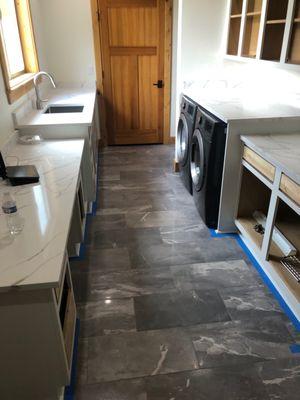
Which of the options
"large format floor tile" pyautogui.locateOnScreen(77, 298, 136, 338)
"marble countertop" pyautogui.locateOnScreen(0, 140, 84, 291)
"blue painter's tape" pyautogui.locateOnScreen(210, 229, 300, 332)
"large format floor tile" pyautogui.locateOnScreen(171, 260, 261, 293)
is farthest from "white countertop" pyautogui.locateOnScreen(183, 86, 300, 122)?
"large format floor tile" pyautogui.locateOnScreen(77, 298, 136, 338)

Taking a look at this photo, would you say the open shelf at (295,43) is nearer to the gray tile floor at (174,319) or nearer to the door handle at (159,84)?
the gray tile floor at (174,319)

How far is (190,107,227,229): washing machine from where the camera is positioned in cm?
246

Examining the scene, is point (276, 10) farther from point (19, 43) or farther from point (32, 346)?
point (32, 346)

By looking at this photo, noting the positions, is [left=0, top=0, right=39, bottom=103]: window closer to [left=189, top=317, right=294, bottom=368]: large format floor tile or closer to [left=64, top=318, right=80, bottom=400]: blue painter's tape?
[left=64, top=318, right=80, bottom=400]: blue painter's tape

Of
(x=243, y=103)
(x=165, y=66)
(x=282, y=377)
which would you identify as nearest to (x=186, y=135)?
(x=243, y=103)

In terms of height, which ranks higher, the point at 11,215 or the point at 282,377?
the point at 11,215

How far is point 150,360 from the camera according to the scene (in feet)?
5.45

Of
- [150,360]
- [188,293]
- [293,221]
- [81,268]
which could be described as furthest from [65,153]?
[293,221]

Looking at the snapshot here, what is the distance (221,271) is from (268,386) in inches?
33.5

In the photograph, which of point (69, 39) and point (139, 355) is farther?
point (69, 39)

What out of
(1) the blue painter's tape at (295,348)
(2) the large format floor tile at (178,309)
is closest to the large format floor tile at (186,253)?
(2) the large format floor tile at (178,309)

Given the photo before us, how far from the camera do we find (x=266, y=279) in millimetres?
2209

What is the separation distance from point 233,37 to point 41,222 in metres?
2.85

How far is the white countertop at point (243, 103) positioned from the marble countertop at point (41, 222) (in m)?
1.19
